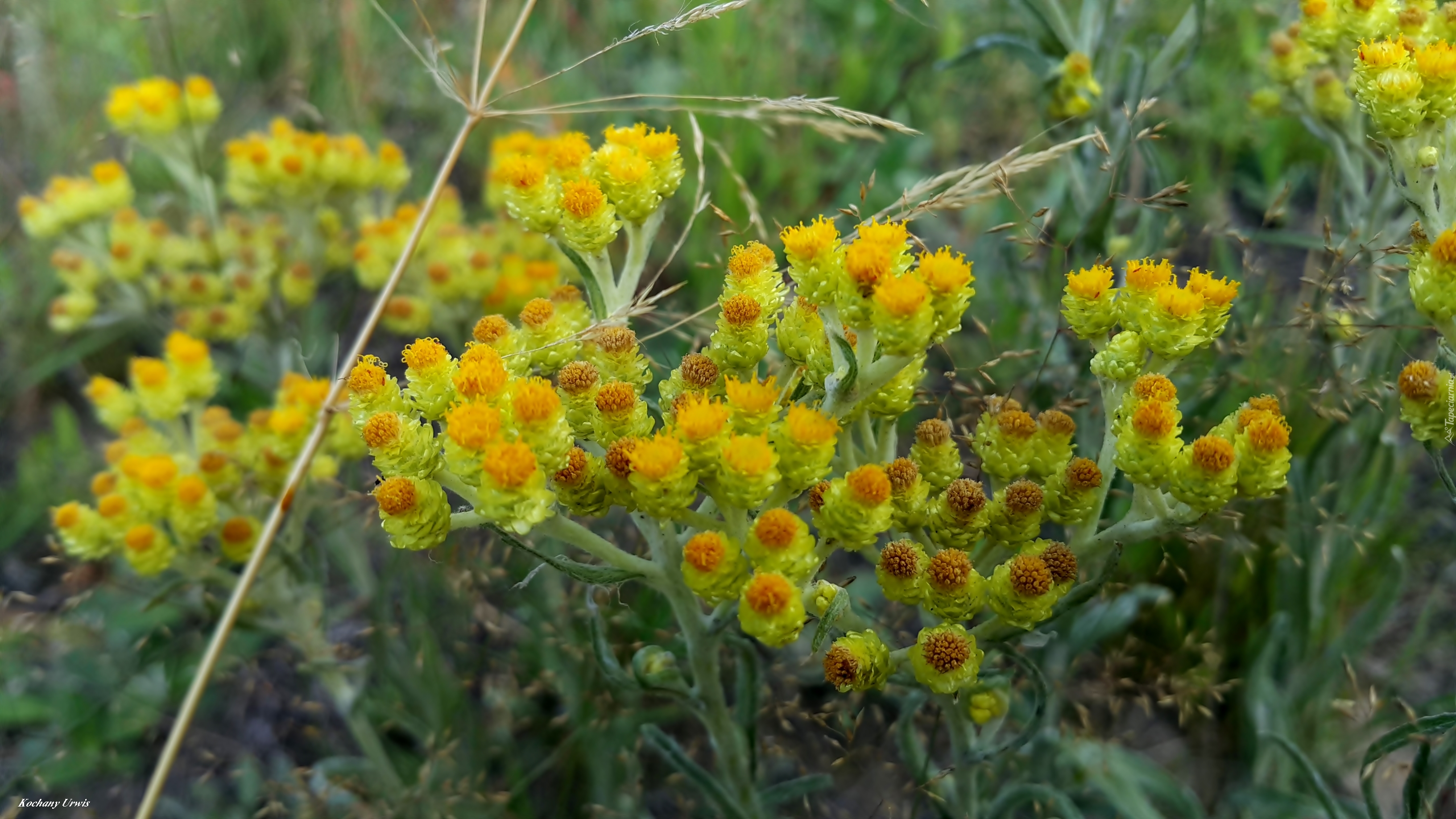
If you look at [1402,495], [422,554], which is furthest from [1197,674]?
[422,554]

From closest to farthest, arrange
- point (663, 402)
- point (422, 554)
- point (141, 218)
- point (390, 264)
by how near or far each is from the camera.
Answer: point (663, 402), point (422, 554), point (390, 264), point (141, 218)

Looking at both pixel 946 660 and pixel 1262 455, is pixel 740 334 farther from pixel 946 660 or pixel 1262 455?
pixel 1262 455

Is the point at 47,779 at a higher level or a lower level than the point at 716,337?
lower

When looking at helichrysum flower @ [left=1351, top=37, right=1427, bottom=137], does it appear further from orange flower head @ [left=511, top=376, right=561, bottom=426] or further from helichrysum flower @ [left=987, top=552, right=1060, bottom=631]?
orange flower head @ [left=511, top=376, right=561, bottom=426]

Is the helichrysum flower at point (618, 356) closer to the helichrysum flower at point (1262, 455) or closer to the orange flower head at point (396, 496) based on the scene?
the orange flower head at point (396, 496)

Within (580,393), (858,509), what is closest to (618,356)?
(580,393)

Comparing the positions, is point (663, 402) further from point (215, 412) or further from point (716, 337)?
point (215, 412)

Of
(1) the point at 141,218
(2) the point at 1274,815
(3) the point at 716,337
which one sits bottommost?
(2) the point at 1274,815
